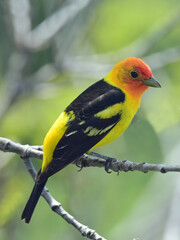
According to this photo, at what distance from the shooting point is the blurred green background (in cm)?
646

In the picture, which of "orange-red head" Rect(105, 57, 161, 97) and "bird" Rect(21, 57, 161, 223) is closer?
"bird" Rect(21, 57, 161, 223)

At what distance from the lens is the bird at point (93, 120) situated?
4.39 m

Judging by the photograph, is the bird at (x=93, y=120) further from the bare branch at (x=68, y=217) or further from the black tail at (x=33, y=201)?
the bare branch at (x=68, y=217)

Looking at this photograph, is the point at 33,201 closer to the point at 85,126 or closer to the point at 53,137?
the point at 53,137

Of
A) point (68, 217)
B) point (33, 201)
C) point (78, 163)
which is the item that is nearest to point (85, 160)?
point (78, 163)

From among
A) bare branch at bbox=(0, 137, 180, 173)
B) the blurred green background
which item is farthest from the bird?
the blurred green background

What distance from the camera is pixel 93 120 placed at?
4.86 metres

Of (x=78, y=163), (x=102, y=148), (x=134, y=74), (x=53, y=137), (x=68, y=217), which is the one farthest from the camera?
(x=102, y=148)

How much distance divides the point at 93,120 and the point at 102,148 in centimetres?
242

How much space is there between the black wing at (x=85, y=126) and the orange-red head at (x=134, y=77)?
165 millimetres

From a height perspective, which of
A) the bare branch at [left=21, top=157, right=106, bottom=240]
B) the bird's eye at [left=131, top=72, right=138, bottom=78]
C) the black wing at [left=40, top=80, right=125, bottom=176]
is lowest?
the bare branch at [left=21, top=157, right=106, bottom=240]

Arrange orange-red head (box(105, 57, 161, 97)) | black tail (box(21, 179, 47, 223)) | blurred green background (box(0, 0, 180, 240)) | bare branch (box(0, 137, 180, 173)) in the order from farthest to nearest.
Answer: blurred green background (box(0, 0, 180, 240))
orange-red head (box(105, 57, 161, 97))
black tail (box(21, 179, 47, 223))
bare branch (box(0, 137, 180, 173))

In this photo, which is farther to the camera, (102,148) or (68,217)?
(102,148)

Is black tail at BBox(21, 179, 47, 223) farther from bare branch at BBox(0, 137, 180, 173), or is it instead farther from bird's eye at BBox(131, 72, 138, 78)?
bird's eye at BBox(131, 72, 138, 78)
